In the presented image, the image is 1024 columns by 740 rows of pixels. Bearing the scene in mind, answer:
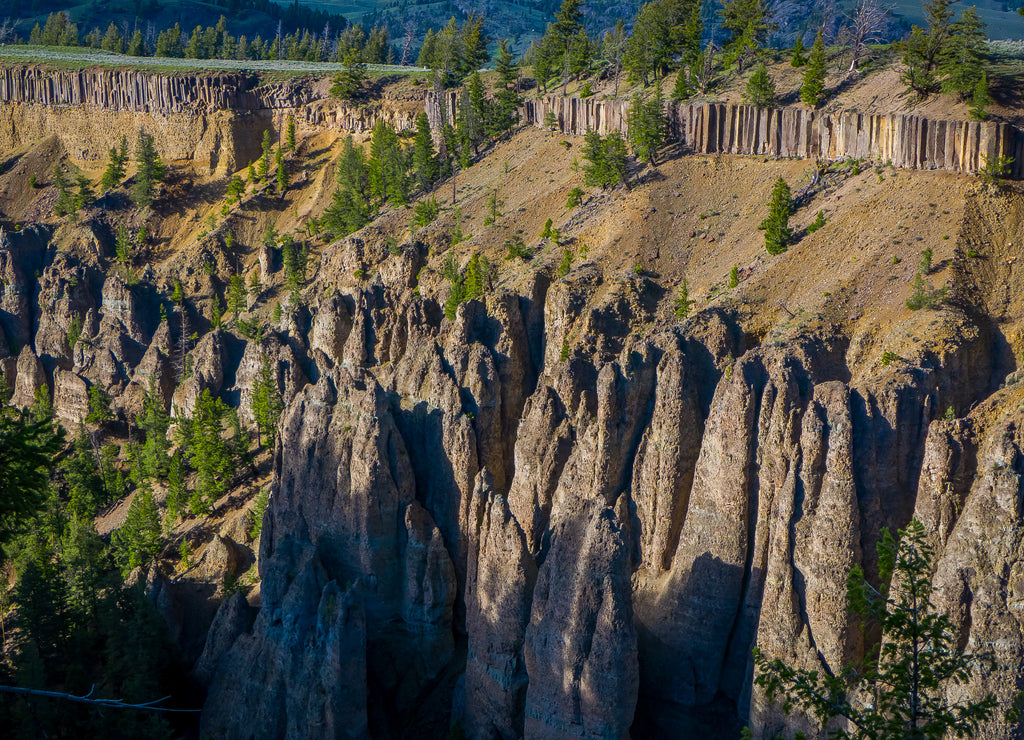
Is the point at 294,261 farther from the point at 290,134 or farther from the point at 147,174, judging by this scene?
the point at 147,174

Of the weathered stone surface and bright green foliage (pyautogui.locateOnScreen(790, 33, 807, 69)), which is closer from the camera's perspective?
the weathered stone surface

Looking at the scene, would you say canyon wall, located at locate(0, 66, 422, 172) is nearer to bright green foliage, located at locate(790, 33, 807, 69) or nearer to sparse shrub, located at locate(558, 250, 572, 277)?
bright green foliage, located at locate(790, 33, 807, 69)

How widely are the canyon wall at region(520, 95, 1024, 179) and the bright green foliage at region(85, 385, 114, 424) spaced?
157ft

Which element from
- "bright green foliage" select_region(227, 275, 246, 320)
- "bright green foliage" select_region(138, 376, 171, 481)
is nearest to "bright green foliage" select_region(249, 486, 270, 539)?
"bright green foliage" select_region(138, 376, 171, 481)

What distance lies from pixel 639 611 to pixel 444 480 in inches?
542

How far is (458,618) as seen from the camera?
54.2m

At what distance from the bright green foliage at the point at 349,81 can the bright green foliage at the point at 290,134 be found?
6173 millimetres

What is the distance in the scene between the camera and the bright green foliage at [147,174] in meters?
113

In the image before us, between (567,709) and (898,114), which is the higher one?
(898,114)

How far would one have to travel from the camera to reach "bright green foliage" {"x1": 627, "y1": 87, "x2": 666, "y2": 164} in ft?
242

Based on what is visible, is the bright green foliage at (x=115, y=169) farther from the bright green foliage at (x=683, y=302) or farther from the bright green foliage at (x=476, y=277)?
the bright green foliage at (x=683, y=302)

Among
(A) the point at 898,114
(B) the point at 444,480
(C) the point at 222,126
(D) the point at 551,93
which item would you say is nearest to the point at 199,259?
(C) the point at 222,126

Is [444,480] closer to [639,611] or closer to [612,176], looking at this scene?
[639,611]

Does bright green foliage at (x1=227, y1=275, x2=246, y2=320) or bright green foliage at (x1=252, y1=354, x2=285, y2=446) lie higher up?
bright green foliage at (x1=227, y1=275, x2=246, y2=320)
